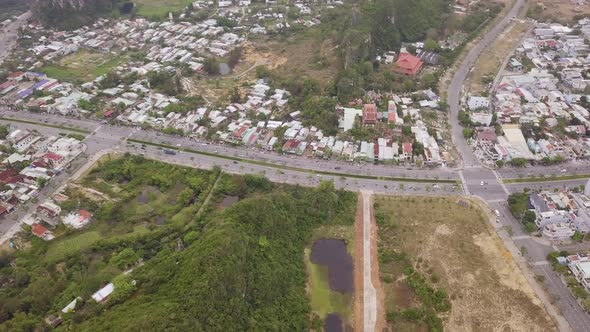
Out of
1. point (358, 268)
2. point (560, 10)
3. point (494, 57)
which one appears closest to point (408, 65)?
point (494, 57)

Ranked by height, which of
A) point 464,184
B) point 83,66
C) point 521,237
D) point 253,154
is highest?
point 83,66

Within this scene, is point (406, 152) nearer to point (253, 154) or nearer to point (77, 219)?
point (253, 154)

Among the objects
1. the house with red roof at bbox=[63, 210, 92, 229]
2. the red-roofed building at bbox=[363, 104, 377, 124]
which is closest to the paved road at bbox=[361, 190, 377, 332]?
the red-roofed building at bbox=[363, 104, 377, 124]

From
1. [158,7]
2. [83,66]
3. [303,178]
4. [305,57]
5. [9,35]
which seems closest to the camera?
[303,178]

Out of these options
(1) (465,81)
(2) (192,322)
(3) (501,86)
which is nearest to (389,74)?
(1) (465,81)

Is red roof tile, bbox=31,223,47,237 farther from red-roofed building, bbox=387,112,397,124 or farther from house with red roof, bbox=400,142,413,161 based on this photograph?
red-roofed building, bbox=387,112,397,124

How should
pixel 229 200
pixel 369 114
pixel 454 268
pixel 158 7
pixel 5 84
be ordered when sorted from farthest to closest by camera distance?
1. pixel 158 7
2. pixel 5 84
3. pixel 369 114
4. pixel 229 200
5. pixel 454 268
